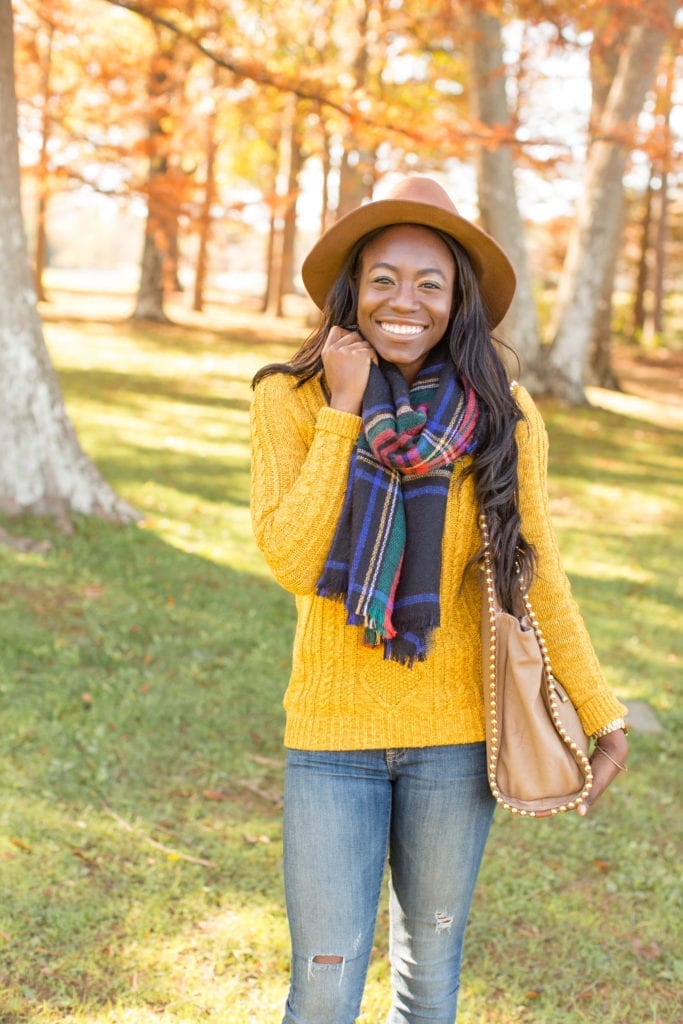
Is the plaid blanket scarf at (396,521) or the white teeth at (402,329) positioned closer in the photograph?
the plaid blanket scarf at (396,521)

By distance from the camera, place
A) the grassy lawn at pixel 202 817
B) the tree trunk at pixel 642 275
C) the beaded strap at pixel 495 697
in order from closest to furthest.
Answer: the beaded strap at pixel 495 697 → the grassy lawn at pixel 202 817 → the tree trunk at pixel 642 275

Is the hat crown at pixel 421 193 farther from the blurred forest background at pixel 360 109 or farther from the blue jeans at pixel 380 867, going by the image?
the blurred forest background at pixel 360 109

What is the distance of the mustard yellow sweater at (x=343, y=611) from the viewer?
2160 millimetres

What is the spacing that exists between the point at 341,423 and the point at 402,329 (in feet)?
1.00

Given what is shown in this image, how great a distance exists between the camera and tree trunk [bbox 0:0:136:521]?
6.73m

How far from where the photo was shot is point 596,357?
59.4ft

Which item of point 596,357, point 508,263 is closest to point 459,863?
point 508,263

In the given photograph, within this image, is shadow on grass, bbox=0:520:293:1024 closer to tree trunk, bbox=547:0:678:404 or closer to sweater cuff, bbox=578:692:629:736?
sweater cuff, bbox=578:692:629:736

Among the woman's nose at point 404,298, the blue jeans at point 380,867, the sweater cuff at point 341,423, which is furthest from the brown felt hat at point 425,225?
the blue jeans at point 380,867

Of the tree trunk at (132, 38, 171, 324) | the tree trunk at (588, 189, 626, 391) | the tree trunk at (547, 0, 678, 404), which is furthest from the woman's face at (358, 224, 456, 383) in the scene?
the tree trunk at (588, 189, 626, 391)

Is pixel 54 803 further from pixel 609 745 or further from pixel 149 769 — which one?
pixel 609 745

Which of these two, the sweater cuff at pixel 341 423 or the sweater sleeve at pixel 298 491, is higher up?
the sweater cuff at pixel 341 423

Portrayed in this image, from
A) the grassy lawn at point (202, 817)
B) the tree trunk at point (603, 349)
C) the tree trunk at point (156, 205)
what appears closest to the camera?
the grassy lawn at point (202, 817)

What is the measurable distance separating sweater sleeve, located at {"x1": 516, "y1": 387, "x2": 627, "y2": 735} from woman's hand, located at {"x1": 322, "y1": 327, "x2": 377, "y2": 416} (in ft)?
1.31
